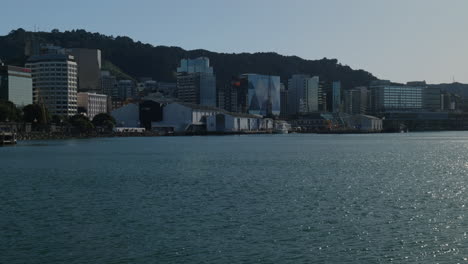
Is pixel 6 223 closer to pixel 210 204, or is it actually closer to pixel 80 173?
pixel 210 204

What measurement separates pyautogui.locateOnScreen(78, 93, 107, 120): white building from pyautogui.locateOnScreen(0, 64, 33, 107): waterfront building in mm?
22751

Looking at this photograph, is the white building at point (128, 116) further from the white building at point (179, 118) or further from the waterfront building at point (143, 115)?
the white building at point (179, 118)

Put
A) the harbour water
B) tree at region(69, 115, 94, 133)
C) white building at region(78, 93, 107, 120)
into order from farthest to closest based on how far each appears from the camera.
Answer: white building at region(78, 93, 107, 120)
tree at region(69, 115, 94, 133)
the harbour water

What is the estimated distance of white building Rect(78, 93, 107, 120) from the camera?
565 feet

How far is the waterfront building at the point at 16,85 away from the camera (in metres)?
141

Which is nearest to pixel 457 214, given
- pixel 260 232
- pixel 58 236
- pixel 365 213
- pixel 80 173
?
pixel 365 213

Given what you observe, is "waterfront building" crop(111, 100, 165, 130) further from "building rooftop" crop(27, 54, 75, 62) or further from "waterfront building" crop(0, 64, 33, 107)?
"waterfront building" crop(0, 64, 33, 107)

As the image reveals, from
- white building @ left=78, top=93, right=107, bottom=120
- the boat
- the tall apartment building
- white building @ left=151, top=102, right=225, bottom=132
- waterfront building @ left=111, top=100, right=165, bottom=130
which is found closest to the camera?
the boat

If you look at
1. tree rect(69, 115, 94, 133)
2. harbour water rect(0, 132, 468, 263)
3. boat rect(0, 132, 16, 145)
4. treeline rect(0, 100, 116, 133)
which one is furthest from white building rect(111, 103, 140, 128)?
harbour water rect(0, 132, 468, 263)

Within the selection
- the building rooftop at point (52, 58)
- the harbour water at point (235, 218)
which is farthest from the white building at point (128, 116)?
the harbour water at point (235, 218)

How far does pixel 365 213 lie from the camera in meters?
23.3

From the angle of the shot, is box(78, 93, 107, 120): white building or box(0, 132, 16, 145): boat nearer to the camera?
box(0, 132, 16, 145): boat

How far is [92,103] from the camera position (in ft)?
581

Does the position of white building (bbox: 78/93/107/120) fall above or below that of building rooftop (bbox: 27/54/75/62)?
below
